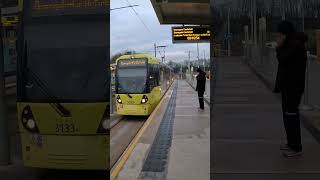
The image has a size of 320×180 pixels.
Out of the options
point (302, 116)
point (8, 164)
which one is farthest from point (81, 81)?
point (302, 116)

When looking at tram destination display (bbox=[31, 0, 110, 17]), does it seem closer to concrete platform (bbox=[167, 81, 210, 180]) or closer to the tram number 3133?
the tram number 3133

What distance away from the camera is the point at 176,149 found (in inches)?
369

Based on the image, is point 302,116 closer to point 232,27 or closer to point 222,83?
point 222,83

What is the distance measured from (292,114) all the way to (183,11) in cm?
4246

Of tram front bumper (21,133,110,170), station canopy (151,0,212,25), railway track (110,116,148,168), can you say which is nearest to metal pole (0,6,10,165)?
tram front bumper (21,133,110,170)

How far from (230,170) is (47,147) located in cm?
236

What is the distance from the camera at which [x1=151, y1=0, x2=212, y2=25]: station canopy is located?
41969mm

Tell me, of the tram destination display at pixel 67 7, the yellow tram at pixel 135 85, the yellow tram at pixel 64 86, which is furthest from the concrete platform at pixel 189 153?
the yellow tram at pixel 135 85

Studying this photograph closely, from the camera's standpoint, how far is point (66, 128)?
6.98 m

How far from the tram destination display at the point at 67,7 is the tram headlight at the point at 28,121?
50.4 inches

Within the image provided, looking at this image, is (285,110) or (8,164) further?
(8,164)

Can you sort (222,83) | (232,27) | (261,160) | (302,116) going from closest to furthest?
(261,160) < (302,116) < (222,83) < (232,27)

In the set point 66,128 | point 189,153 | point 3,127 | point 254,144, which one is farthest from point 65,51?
point 254,144

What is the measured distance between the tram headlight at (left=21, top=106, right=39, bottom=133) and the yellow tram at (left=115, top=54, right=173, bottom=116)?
41.1 ft
